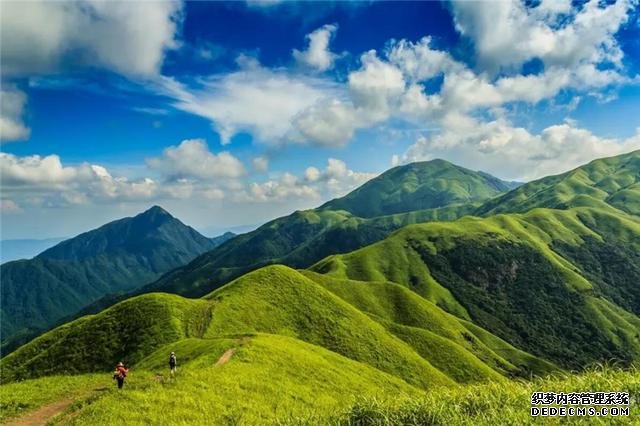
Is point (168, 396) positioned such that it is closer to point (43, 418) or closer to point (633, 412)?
point (43, 418)

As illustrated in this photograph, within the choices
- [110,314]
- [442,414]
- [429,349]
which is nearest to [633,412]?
[442,414]

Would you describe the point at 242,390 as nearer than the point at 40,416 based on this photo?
Yes

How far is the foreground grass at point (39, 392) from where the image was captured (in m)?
42.0

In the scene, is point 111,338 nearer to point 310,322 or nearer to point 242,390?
point 310,322

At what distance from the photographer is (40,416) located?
128 feet

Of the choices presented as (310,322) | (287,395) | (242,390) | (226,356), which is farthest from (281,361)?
(310,322)

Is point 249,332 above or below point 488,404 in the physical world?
below

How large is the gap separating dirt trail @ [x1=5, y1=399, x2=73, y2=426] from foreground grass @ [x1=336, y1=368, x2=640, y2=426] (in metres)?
30.2

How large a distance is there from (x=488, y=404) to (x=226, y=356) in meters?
39.2

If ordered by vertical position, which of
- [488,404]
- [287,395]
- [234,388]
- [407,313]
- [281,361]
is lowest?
[407,313]

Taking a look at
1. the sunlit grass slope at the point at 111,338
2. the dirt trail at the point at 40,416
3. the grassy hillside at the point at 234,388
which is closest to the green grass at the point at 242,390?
the grassy hillside at the point at 234,388

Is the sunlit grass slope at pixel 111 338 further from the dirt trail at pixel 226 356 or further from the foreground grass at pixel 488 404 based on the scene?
the foreground grass at pixel 488 404

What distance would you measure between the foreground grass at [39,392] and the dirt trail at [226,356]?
14.1 metres

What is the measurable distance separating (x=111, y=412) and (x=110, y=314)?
75.6 m
